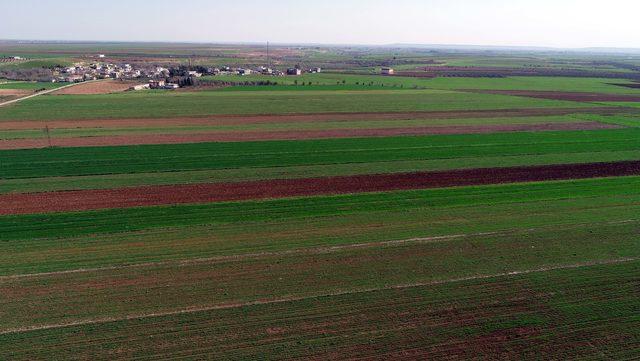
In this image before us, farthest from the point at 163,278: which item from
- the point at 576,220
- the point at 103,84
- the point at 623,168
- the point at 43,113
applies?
the point at 103,84

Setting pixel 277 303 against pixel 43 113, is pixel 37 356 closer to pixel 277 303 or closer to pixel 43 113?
pixel 277 303

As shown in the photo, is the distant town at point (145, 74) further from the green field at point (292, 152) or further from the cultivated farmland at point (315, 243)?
the green field at point (292, 152)

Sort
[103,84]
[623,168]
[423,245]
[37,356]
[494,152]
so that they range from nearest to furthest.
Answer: [37,356]
[423,245]
[623,168]
[494,152]
[103,84]

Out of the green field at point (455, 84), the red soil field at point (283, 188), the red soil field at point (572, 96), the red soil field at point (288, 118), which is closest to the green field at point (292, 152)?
the red soil field at point (283, 188)

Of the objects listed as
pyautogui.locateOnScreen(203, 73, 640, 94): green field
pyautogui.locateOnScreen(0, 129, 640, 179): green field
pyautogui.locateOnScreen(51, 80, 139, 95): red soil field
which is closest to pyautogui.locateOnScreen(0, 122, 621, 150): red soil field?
pyautogui.locateOnScreen(0, 129, 640, 179): green field

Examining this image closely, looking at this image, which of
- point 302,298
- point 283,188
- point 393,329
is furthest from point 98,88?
point 393,329

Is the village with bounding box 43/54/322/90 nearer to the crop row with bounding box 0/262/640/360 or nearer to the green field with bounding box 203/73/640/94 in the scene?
the green field with bounding box 203/73/640/94

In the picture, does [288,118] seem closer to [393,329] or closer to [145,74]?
[393,329]
